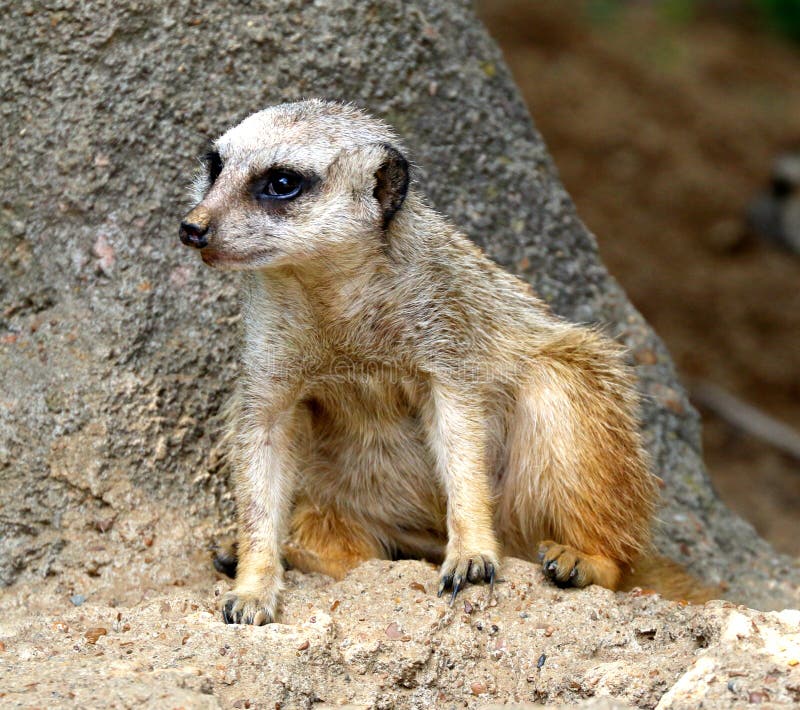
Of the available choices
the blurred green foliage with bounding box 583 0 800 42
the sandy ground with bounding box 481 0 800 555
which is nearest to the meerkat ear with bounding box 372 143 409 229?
the sandy ground with bounding box 481 0 800 555

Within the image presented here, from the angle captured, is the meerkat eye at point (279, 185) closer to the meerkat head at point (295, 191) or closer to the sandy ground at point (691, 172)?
the meerkat head at point (295, 191)

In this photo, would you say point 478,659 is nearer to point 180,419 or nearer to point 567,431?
point 567,431

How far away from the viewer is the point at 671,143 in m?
9.63

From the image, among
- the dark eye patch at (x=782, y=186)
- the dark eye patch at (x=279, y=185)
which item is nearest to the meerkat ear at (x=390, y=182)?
the dark eye patch at (x=279, y=185)

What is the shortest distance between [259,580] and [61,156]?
1.48 meters

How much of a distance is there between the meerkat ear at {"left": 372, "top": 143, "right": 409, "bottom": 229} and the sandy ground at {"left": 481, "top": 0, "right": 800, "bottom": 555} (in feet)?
13.3

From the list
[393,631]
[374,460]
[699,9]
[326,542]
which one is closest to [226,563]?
[326,542]

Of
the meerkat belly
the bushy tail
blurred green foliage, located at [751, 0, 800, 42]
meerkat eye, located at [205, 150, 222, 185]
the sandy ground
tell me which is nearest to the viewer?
meerkat eye, located at [205, 150, 222, 185]

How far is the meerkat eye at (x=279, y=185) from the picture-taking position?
300cm

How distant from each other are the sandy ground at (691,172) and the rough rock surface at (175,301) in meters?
3.21

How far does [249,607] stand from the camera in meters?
3.03

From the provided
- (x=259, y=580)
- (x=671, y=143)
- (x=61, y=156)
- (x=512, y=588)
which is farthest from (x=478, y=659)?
(x=671, y=143)

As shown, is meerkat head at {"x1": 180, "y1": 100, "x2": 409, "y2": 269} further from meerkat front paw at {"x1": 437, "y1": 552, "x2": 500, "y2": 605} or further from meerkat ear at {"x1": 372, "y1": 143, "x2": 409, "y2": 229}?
meerkat front paw at {"x1": 437, "y1": 552, "x2": 500, "y2": 605}

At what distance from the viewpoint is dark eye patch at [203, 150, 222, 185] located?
3.15 m
